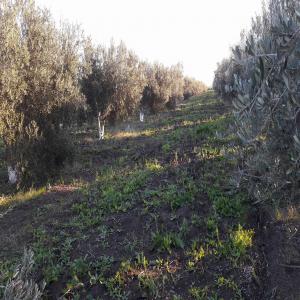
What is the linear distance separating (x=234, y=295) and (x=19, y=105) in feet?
26.9

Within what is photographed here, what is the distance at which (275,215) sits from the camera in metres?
6.78

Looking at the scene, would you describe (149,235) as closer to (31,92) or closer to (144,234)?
(144,234)

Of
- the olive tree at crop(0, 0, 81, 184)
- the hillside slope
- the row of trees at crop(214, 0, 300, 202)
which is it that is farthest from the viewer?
the olive tree at crop(0, 0, 81, 184)

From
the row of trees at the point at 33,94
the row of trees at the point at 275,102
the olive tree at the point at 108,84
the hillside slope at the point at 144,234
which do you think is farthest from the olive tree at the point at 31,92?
the row of trees at the point at 275,102

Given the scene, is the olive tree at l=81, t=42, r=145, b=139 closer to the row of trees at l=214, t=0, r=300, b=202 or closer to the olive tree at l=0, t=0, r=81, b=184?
the olive tree at l=0, t=0, r=81, b=184

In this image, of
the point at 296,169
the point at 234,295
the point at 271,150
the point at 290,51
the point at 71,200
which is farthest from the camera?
the point at 71,200

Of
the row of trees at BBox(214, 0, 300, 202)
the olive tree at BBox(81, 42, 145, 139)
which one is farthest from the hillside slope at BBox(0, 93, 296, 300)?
the olive tree at BBox(81, 42, 145, 139)

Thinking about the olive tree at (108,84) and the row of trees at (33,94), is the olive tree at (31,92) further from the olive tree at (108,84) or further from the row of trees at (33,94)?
the olive tree at (108,84)

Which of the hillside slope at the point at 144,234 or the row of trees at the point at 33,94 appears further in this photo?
the row of trees at the point at 33,94

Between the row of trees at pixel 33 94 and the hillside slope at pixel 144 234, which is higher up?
the row of trees at pixel 33 94

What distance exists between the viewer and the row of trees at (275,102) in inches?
122

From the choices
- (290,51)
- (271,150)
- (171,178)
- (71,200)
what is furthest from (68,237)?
(290,51)

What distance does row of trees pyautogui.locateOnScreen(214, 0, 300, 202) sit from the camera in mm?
3104

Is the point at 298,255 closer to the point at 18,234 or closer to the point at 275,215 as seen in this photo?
the point at 275,215
